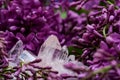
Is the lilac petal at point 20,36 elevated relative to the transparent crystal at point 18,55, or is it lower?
elevated

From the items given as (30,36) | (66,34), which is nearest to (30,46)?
(30,36)

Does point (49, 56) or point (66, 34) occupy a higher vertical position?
point (66, 34)

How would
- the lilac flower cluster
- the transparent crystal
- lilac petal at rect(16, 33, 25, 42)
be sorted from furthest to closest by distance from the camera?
lilac petal at rect(16, 33, 25, 42) → the transparent crystal → the lilac flower cluster

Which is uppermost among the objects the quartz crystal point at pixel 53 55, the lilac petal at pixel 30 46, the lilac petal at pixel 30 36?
the lilac petal at pixel 30 36

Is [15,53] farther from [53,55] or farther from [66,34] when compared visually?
[66,34]

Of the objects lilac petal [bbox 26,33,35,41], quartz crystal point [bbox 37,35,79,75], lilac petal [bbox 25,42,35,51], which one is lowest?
quartz crystal point [bbox 37,35,79,75]

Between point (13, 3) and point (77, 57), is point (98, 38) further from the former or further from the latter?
point (13, 3)

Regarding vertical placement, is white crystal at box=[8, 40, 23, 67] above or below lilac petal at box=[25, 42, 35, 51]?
below

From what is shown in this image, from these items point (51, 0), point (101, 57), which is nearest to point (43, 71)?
point (101, 57)
